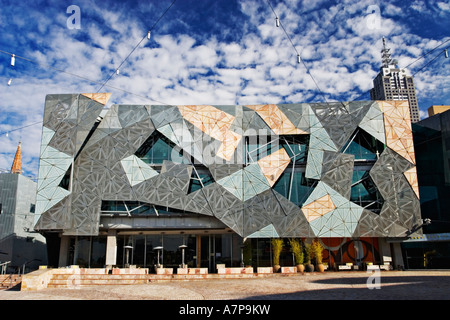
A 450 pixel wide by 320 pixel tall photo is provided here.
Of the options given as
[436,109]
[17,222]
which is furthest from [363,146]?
[17,222]

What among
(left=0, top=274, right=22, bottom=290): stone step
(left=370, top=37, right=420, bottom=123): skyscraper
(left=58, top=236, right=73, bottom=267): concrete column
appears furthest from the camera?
(left=370, top=37, right=420, bottom=123): skyscraper

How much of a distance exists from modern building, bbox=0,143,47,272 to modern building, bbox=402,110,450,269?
112 ft

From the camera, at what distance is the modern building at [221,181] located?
30359 millimetres

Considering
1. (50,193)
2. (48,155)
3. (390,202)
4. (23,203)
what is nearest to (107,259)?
(50,193)

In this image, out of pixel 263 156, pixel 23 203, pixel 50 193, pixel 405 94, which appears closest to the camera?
pixel 50 193

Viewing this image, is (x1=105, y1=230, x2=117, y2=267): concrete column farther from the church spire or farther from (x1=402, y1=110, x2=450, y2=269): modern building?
(x1=402, y1=110, x2=450, y2=269): modern building

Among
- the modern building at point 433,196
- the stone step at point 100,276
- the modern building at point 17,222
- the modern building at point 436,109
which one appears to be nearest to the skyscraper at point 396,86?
the modern building at point 436,109

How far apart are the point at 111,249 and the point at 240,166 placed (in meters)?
11.7

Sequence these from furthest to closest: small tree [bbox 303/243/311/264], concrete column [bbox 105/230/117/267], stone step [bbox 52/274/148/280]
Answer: concrete column [bbox 105/230/117/267] → small tree [bbox 303/243/311/264] → stone step [bbox 52/274/148/280]

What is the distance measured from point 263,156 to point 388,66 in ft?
566

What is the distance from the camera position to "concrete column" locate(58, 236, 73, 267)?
31.2m

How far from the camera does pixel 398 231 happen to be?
30.3m

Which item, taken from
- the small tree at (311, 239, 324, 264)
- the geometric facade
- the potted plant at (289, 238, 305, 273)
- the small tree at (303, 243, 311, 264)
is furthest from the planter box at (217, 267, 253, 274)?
the small tree at (311, 239, 324, 264)

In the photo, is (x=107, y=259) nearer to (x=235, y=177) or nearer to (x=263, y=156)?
(x=235, y=177)
